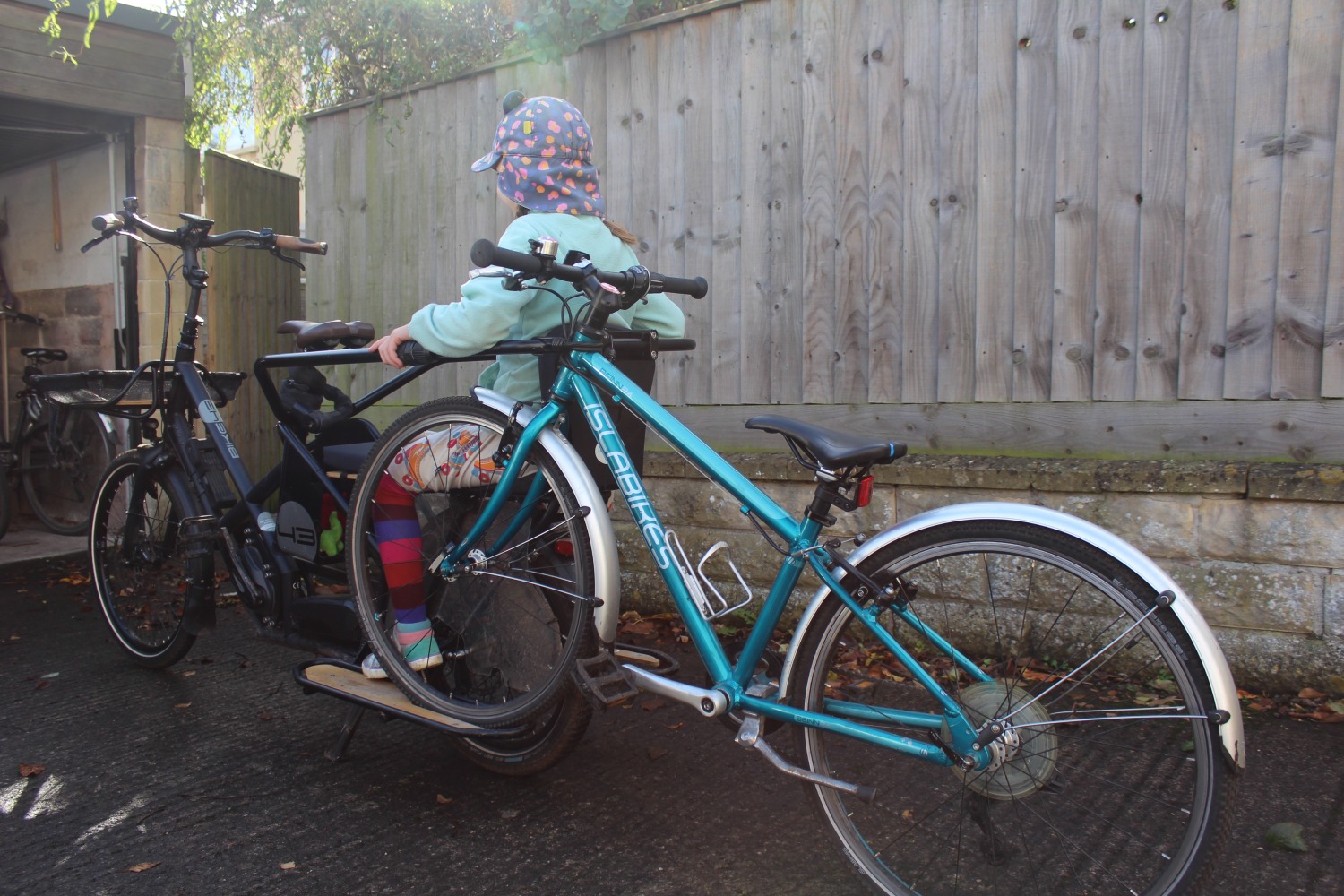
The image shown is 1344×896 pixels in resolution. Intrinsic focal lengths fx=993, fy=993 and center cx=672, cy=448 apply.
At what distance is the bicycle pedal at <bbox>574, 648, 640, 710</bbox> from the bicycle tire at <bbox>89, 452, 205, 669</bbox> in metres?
1.98

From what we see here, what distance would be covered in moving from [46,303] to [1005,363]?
280 inches

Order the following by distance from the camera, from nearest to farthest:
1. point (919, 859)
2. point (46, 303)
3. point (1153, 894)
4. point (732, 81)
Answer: point (1153, 894) < point (919, 859) < point (732, 81) < point (46, 303)

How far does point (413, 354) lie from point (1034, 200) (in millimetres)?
2362

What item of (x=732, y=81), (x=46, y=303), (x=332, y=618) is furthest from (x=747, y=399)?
(x=46, y=303)

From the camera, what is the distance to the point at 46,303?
24.7ft

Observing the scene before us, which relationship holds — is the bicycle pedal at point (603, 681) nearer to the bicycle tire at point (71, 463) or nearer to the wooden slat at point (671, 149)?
the wooden slat at point (671, 149)

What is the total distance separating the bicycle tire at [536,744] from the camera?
2.69 m

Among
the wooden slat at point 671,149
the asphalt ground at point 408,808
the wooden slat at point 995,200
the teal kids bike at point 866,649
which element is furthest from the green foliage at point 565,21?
the asphalt ground at point 408,808

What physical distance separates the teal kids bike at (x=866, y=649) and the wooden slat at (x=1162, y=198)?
1.05 meters

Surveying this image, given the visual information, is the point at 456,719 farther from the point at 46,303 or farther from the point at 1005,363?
the point at 46,303

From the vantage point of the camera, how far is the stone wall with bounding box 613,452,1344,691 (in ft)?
10.4

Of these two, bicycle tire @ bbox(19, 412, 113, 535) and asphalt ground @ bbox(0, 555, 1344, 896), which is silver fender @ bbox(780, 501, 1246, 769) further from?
bicycle tire @ bbox(19, 412, 113, 535)

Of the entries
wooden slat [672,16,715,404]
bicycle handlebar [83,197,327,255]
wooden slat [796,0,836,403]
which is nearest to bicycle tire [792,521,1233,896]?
wooden slat [796,0,836,403]

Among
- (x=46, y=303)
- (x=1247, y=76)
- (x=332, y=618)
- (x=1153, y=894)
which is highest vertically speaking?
(x=1247, y=76)
